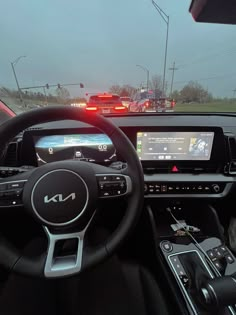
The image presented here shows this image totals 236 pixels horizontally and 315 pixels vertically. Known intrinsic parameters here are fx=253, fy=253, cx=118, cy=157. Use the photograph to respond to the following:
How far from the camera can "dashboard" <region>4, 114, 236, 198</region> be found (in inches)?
69.6

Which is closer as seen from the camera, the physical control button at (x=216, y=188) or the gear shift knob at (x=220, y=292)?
the gear shift knob at (x=220, y=292)

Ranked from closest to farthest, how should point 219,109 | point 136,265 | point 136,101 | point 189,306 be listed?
point 189,306
point 136,265
point 219,109
point 136,101

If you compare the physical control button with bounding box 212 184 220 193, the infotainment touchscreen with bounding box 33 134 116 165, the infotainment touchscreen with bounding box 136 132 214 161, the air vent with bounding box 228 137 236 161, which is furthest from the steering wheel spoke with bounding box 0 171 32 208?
the air vent with bounding box 228 137 236 161

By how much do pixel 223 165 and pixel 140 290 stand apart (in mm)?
1048

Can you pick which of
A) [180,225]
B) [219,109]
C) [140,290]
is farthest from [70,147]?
[219,109]

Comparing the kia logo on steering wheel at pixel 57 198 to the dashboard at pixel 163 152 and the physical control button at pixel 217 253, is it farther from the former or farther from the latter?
the physical control button at pixel 217 253

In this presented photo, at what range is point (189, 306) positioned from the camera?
120 centimetres

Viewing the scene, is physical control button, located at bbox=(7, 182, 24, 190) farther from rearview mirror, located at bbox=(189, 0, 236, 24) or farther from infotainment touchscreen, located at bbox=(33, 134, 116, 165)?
rearview mirror, located at bbox=(189, 0, 236, 24)

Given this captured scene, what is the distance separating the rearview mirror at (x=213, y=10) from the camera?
3.04 ft

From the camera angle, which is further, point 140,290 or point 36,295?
point 140,290

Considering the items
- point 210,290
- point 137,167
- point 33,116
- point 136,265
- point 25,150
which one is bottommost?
point 136,265

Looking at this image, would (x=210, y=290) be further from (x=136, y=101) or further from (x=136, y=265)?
(x=136, y=101)

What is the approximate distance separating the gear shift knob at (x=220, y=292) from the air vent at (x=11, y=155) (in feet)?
4.66

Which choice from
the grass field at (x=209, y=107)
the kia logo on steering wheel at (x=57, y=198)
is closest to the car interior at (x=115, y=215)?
the kia logo on steering wheel at (x=57, y=198)
